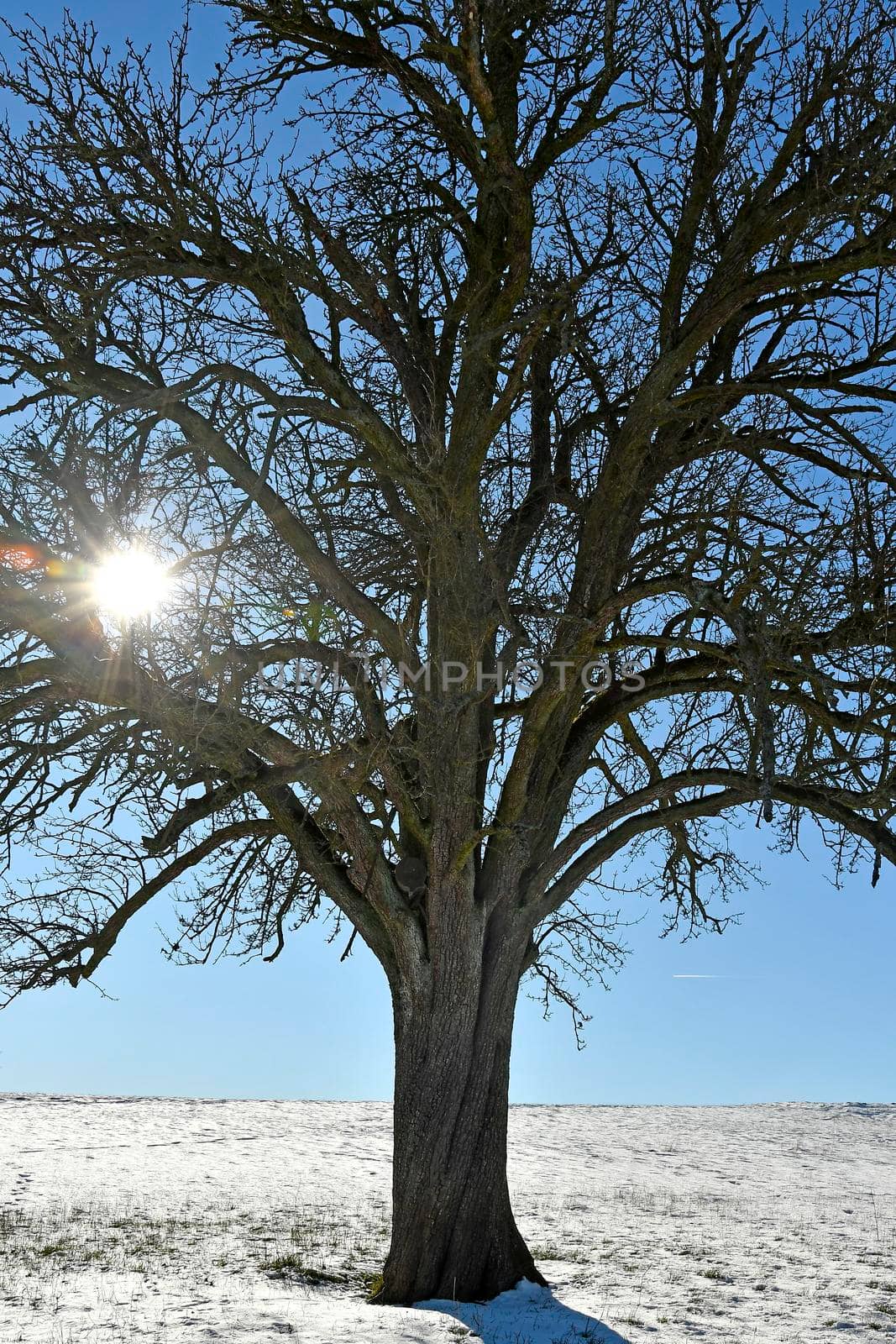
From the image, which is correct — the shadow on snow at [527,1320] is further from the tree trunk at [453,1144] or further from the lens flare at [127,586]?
the lens flare at [127,586]

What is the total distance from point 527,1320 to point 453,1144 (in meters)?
1.22

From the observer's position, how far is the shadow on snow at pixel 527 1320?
22.3 feet

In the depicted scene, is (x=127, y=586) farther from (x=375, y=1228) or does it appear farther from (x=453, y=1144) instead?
(x=375, y=1228)

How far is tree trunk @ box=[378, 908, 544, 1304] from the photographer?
7941mm

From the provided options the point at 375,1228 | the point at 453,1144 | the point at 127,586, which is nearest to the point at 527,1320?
the point at 453,1144

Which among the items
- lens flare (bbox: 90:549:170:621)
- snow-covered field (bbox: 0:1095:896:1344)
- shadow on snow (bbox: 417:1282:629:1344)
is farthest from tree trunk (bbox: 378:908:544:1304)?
lens flare (bbox: 90:549:170:621)

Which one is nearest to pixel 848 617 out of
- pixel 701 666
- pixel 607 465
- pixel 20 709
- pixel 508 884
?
pixel 701 666

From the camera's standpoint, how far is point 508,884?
859 centimetres

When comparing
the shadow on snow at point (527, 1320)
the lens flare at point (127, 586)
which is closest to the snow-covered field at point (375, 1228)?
the shadow on snow at point (527, 1320)

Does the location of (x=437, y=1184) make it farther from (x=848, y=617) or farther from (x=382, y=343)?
(x=382, y=343)

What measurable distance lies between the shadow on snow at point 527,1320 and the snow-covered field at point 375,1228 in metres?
0.03

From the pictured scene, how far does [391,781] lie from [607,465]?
9.43 ft

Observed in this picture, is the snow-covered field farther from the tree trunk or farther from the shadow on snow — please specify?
the tree trunk

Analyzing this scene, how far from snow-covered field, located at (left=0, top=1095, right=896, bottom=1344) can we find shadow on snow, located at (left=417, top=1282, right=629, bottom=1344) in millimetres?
27
